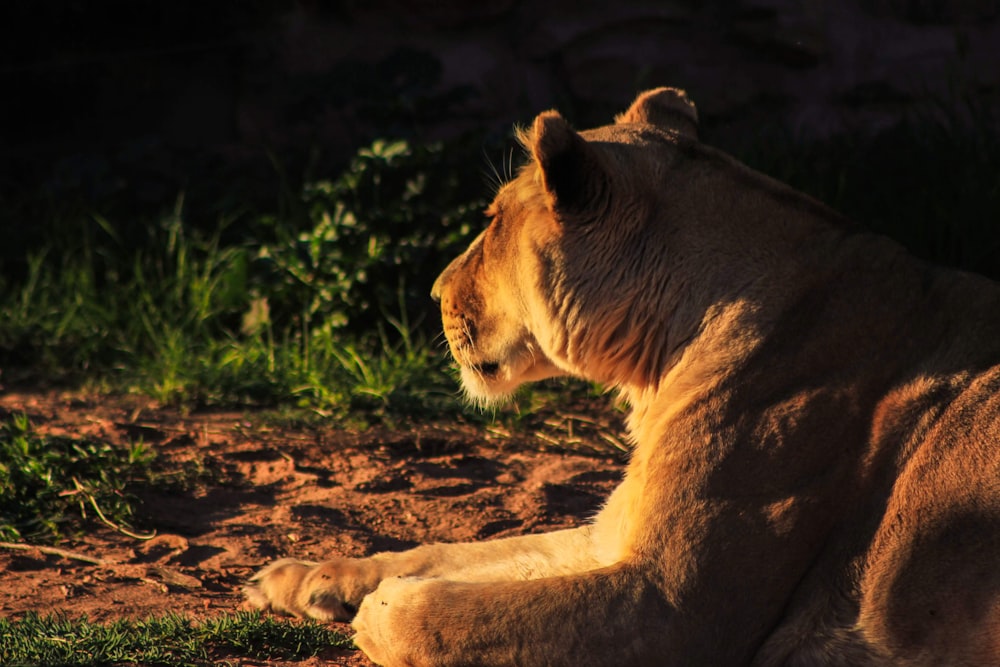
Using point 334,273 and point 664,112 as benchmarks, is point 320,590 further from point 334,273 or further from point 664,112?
point 334,273

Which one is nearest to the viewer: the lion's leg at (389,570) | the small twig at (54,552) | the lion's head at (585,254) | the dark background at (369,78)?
the lion's head at (585,254)

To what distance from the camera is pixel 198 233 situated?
22.2 ft

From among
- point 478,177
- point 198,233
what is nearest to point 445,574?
point 478,177

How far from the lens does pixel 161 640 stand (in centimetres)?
331

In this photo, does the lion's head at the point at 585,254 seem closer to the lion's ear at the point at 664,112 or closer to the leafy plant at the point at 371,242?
the lion's ear at the point at 664,112

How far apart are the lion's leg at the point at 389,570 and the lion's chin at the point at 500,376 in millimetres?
411

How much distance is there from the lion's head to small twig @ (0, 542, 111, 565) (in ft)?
4.50

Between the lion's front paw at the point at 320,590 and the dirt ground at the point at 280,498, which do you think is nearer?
the lion's front paw at the point at 320,590

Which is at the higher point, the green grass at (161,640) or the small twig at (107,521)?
the small twig at (107,521)

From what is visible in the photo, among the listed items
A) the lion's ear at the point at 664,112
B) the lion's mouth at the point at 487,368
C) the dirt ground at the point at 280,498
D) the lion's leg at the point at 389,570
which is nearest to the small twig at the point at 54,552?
the dirt ground at the point at 280,498

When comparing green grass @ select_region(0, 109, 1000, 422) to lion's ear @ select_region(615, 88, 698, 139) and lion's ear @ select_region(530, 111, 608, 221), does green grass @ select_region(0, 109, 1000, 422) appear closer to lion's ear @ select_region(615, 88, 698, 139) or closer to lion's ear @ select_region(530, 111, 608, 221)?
lion's ear @ select_region(615, 88, 698, 139)

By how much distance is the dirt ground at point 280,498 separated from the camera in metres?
3.87

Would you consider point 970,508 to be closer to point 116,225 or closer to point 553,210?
point 553,210

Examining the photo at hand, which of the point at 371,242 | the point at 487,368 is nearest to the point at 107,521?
the point at 487,368
